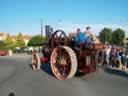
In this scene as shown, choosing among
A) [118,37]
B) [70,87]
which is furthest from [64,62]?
[118,37]

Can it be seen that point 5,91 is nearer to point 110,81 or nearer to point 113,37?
point 110,81

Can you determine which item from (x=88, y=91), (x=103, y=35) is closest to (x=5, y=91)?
(x=88, y=91)

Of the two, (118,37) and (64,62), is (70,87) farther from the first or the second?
(118,37)

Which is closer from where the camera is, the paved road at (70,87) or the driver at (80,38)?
the paved road at (70,87)

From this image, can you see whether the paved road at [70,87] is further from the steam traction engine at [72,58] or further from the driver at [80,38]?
the driver at [80,38]

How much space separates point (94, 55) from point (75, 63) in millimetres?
1245

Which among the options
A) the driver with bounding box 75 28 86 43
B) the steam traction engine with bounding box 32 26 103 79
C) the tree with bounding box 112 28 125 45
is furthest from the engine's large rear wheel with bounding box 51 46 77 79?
the tree with bounding box 112 28 125 45

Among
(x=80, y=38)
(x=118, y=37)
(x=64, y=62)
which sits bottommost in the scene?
(x=118, y=37)

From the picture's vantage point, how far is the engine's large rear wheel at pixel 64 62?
11523 mm

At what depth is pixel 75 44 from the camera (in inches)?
494

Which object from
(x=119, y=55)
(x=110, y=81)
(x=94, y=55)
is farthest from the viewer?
(x=119, y=55)

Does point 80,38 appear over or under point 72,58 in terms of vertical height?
over

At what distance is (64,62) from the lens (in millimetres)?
12250

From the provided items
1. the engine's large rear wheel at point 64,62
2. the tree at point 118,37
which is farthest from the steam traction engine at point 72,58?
the tree at point 118,37
